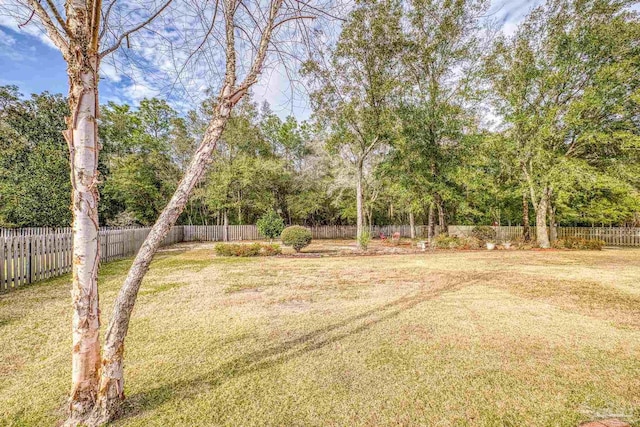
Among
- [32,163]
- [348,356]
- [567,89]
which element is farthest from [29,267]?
[567,89]

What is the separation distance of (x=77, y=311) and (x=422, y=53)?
54.8 feet

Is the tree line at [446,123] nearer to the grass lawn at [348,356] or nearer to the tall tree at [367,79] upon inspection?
the tall tree at [367,79]

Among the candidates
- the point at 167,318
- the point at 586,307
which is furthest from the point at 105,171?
the point at 586,307

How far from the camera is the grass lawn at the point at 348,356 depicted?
2.05 meters

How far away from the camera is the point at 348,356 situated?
2.87 metres

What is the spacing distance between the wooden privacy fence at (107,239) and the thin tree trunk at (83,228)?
5.52m

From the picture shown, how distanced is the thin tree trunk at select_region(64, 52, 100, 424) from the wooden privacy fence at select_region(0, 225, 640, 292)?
18.1 ft

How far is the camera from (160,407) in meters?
2.07

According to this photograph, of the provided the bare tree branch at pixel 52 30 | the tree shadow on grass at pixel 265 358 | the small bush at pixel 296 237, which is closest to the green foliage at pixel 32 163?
the small bush at pixel 296 237

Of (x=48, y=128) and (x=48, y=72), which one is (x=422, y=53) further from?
(x=48, y=128)

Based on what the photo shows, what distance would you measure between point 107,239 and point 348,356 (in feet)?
31.3

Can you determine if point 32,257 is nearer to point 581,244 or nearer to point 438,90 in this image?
point 438,90

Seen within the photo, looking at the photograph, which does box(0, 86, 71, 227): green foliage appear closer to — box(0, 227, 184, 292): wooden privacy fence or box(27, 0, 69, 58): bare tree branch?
box(0, 227, 184, 292): wooden privacy fence

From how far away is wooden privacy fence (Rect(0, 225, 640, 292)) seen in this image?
552 centimetres
